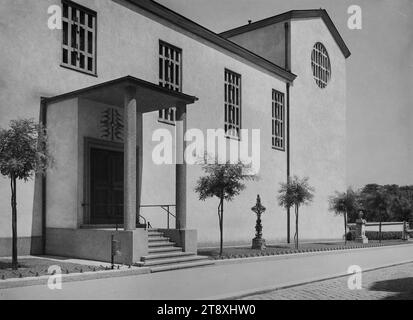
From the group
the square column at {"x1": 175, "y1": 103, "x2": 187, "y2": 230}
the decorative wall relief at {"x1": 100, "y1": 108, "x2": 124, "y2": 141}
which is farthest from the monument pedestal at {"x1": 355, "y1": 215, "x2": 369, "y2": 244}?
the decorative wall relief at {"x1": 100, "y1": 108, "x2": 124, "y2": 141}

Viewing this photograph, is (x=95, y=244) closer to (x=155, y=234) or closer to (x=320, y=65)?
(x=155, y=234)

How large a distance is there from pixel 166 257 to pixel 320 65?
21.4 m

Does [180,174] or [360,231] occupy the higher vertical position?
[180,174]

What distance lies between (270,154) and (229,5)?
9.44m

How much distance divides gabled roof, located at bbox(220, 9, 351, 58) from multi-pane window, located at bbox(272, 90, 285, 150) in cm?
504

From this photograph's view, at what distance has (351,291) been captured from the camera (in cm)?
980

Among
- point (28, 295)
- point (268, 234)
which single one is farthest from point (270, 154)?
point (28, 295)

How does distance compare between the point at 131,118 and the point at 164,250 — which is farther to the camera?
the point at 164,250

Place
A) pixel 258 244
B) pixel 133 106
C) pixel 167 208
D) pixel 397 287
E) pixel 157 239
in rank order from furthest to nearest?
pixel 258 244 → pixel 167 208 → pixel 157 239 → pixel 133 106 → pixel 397 287

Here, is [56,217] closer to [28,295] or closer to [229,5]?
[28,295]

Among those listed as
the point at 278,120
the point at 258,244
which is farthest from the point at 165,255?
the point at 278,120

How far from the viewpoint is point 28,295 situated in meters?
8.81

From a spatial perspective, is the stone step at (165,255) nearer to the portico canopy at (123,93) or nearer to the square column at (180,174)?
the square column at (180,174)

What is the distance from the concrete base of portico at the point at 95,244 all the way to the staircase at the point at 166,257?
384 mm
